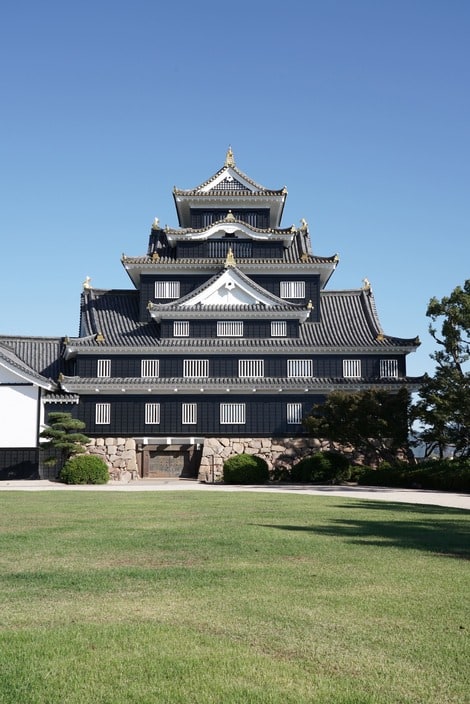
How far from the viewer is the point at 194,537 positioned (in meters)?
14.1

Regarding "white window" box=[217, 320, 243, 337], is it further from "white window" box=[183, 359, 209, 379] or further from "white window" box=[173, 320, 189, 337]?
"white window" box=[183, 359, 209, 379]

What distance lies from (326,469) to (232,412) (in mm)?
7459

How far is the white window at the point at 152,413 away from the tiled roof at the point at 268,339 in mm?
3463

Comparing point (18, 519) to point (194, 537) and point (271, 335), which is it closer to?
point (194, 537)

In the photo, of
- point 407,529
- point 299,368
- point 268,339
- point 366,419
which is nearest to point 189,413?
point 268,339

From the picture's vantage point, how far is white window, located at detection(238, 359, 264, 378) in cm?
4584

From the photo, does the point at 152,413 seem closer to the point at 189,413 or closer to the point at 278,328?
the point at 189,413

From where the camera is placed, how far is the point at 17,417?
4284 centimetres

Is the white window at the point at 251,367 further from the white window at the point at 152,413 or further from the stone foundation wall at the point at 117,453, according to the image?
the stone foundation wall at the point at 117,453

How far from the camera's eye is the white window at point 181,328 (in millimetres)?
46688

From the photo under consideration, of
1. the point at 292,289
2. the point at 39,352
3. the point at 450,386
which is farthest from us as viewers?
the point at 39,352

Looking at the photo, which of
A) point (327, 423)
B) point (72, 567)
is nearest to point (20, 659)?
point (72, 567)

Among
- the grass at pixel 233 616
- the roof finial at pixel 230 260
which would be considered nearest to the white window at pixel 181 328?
the roof finial at pixel 230 260

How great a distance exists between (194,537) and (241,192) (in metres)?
39.3
